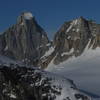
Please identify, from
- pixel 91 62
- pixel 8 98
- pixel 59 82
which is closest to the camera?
pixel 8 98

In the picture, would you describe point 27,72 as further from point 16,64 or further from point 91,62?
point 91,62

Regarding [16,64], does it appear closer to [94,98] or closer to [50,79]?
[50,79]

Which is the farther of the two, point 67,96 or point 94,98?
point 94,98

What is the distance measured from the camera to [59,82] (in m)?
60.8

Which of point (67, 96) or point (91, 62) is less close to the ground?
point (91, 62)

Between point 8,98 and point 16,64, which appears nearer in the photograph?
point 8,98

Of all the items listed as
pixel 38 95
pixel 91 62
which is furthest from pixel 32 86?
pixel 91 62

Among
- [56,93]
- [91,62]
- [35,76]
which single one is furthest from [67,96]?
[91,62]

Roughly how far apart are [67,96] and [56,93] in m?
1.75

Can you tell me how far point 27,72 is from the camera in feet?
202

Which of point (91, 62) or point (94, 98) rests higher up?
point (91, 62)

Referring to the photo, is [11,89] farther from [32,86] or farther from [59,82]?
[59,82]

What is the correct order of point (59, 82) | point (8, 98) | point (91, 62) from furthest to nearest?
1. point (91, 62)
2. point (59, 82)
3. point (8, 98)

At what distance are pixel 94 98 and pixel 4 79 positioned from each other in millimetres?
12706
